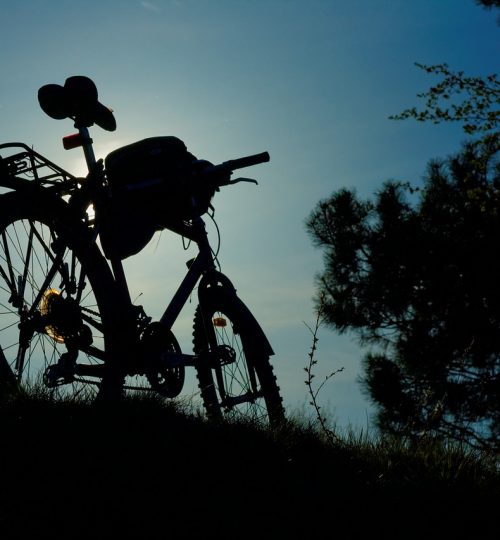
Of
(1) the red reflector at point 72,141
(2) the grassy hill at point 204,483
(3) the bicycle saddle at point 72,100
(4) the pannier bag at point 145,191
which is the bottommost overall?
(2) the grassy hill at point 204,483

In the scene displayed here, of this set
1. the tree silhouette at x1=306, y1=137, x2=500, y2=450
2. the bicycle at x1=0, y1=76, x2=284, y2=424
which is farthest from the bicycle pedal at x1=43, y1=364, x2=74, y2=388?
the tree silhouette at x1=306, y1=137, x2=500, y2=450

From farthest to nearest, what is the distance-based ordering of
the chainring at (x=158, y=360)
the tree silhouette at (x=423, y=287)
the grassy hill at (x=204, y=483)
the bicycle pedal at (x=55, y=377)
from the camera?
the tree silhouette at (x=423, y=287) < the chainring at (x=158, y=360) < the bicycle pedal at (x=55, y=377) < the grassy hill at (x=204, y=483)

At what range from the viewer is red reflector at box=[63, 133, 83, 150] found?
437 centimetres

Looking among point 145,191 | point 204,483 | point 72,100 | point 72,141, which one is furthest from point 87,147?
point 204,483

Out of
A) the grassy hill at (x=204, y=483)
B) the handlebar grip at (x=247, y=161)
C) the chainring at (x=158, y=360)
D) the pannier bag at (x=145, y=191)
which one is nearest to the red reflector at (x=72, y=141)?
the pannier bag at (x=145, y=191)

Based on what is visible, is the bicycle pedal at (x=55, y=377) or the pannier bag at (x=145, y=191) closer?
the bicycle pedal at (x=55, y=377)

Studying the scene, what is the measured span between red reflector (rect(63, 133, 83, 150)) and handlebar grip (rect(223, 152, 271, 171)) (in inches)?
35.9

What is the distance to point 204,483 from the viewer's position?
277cm

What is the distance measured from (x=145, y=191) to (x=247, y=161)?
0.69 m

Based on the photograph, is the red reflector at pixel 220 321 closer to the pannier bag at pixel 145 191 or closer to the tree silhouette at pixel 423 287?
the pannier bag at pixel 145 191

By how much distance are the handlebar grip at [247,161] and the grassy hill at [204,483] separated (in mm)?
1710

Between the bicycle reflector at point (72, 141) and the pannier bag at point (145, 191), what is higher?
the bicycle reflector at point (72, 141)

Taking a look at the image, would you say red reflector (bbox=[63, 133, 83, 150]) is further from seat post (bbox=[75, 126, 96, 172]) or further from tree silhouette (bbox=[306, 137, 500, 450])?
tree silhouette (bbox=[306, 137, 500, 450])

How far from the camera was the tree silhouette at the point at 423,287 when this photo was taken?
1195 centimetres
